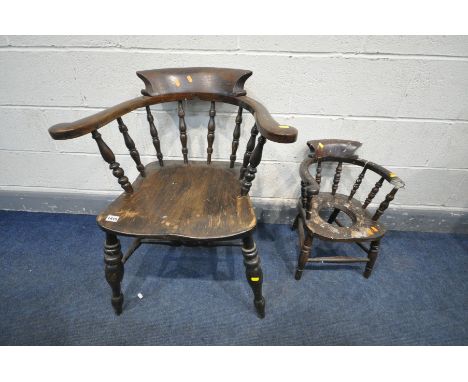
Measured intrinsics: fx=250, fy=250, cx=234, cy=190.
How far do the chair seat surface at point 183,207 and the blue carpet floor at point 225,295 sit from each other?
0.52 m

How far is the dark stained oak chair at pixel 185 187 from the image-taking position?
31.8 inches

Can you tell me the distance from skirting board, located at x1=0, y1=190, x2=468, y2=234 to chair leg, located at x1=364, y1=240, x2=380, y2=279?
0.44 metres

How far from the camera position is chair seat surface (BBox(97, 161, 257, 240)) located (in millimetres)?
814

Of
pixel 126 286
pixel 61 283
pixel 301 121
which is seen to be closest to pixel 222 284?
pixel 126 286

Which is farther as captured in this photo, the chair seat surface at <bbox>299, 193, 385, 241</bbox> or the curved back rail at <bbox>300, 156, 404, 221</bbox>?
the chair seat surface at <bbox>299, 193, 385, 241</bbox>

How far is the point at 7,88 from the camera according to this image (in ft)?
4.18

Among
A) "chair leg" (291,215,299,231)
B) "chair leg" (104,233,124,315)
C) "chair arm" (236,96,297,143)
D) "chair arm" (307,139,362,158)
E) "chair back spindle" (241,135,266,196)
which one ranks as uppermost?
"chair arm" (236,96,297,143)

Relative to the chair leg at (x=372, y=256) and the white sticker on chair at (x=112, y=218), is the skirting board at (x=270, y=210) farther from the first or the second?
the white sticker on chair at (x=112, y=218)

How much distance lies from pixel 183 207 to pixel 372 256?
94 centimetres

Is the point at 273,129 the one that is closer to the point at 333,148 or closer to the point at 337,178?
the point at 333,148

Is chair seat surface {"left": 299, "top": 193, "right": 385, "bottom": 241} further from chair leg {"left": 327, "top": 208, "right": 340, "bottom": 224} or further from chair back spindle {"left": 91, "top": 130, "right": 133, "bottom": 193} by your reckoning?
chair back spindle {"left": 91, "top": 130, "right": 133, "bottom": 193}

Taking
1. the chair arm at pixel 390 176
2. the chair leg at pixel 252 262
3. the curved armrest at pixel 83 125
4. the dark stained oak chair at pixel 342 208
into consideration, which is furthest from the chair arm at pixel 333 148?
the curved armrest at pixel 83 125

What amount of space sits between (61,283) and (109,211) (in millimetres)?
681

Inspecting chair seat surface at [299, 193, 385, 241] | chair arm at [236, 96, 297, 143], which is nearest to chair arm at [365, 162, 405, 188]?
chair seat surface at [299, 193, 385, 241]
